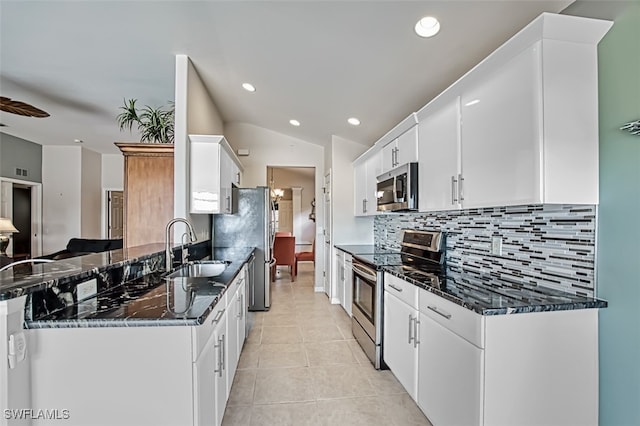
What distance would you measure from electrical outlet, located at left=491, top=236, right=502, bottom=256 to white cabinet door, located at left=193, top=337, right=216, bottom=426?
1829mm

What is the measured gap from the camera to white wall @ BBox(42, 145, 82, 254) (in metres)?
7.08

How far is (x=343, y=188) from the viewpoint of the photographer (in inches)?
200

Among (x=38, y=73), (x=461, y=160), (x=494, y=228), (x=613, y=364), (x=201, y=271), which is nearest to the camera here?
(x=613, y=364)

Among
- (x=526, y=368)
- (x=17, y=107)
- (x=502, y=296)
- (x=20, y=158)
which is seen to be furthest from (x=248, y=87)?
(x=20, y=158)

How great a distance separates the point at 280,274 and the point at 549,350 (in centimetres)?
636

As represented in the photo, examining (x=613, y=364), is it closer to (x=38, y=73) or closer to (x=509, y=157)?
(x=509, y=157)

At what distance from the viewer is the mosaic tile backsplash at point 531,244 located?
5.27ft

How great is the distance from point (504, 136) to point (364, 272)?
1.81 metres

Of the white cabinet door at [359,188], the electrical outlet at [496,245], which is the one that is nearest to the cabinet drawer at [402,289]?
the electrical outlet at [496,245]

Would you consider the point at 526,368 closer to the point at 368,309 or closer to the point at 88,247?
the point at 368,309

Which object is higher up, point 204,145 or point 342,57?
point 342,57

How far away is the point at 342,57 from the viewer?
8.87ft

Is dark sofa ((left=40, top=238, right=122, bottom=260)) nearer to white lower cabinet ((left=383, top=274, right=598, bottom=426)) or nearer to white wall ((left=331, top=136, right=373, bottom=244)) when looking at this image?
white wall ((left=331, top=136, right=373, bottom=244))

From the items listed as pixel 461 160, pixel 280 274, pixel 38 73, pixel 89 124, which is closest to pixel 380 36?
pixel 461 160
